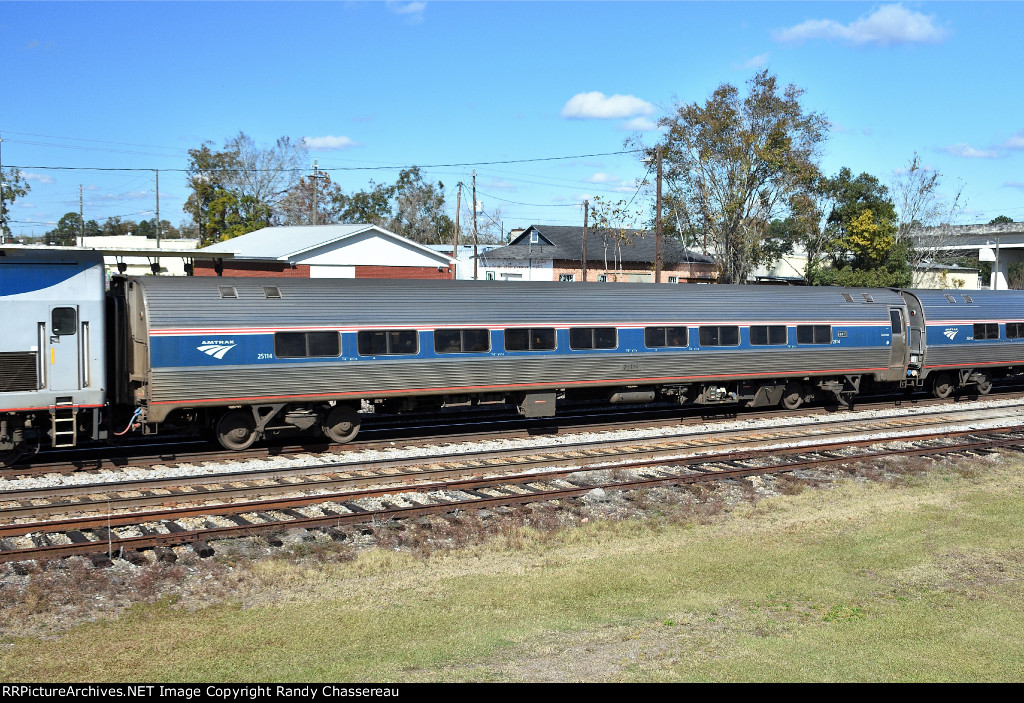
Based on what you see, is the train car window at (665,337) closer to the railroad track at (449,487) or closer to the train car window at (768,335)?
the train car window at (768,335)

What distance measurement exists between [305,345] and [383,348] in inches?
70.7

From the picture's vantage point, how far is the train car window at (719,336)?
2409 cm

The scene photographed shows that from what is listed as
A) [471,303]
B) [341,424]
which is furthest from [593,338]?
[341,424]

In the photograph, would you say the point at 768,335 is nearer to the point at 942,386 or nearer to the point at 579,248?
the point at 942,386

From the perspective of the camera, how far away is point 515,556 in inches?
517

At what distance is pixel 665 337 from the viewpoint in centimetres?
2353

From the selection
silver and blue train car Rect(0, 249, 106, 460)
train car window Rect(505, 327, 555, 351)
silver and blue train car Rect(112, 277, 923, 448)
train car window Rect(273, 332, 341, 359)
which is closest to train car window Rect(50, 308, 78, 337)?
silver and blue train car Rect(0, 249, 106, 460)

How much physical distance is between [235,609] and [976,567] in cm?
1036

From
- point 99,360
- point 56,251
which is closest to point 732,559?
point 99,360

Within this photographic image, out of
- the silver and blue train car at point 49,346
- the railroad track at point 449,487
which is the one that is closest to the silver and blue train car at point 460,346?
the silver and blue train car at point 49,346

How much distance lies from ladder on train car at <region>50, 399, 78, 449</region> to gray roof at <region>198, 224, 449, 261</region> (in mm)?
27527

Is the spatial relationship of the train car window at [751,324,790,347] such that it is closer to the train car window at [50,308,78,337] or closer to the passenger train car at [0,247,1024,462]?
the passenger train car at [0,247,1024,462]

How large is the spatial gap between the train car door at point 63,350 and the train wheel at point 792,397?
1951 cm
